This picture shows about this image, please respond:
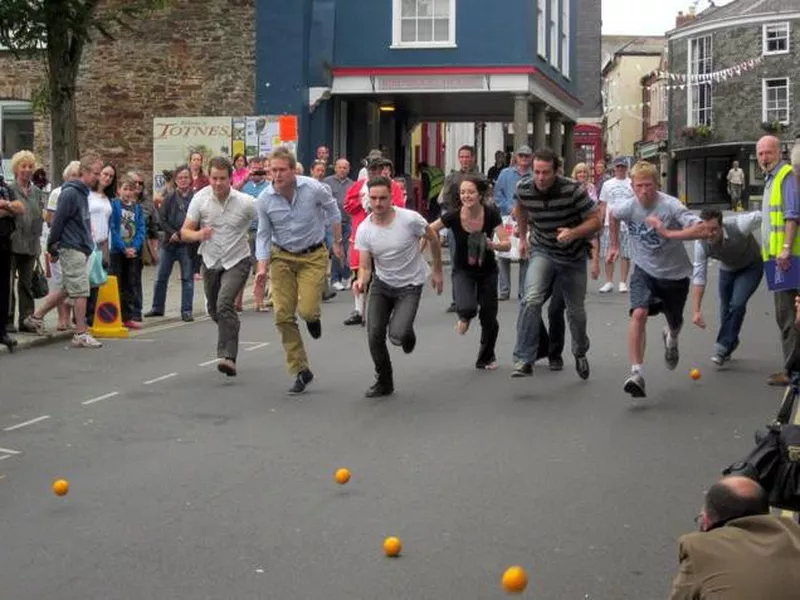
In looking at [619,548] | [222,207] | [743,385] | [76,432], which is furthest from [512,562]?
[222,207]

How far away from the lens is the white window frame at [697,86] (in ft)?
196

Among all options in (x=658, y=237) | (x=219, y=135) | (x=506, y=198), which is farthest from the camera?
(x=219, y=135)

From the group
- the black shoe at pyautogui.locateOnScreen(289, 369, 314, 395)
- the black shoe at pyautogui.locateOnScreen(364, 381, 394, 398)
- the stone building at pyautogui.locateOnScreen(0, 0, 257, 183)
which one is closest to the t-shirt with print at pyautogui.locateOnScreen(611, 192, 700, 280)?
the black shoe at pyautogui.locateOnScreen(364, 381, 394, 398)

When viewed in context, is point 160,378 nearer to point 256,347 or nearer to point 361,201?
point 256,347

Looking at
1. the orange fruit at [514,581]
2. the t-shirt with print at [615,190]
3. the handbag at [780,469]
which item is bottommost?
the orange fruit at [514,581]

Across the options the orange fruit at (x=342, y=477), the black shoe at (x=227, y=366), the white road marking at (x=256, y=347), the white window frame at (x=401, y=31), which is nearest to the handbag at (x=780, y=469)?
the orange fruit at (x=342, y=477)

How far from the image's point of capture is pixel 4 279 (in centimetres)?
1234

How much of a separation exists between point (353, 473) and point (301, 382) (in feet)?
9.57

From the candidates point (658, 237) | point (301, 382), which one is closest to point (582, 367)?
point (658, 237)

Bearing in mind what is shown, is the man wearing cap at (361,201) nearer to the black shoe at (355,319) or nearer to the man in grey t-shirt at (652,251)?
the black shoe at (355,319)

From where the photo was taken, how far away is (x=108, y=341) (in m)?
13.4

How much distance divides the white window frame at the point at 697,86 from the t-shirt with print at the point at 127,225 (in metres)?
48.4

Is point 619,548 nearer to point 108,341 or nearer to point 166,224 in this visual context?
point 108,341

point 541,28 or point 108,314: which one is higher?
point 541,28
